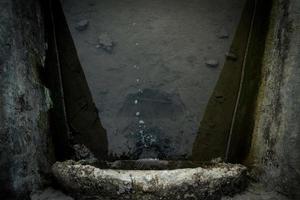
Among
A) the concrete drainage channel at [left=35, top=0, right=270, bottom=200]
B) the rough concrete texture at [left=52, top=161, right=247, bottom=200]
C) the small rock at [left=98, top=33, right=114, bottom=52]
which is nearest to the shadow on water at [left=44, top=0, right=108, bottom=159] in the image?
the concrete drainage channel at [left=35, top=0, right=270, bottom=200]

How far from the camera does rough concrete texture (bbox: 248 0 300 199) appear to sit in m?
1.47

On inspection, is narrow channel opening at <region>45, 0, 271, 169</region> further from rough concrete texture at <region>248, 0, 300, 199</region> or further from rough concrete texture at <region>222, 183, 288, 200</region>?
rough concrete texture at <region>222, 183, 288, 200</region>

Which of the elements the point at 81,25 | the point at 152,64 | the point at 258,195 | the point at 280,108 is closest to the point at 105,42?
the point at 81,25

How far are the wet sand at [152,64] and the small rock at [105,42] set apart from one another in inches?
0.5

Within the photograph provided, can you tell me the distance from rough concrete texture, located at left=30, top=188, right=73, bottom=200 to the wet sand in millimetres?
312

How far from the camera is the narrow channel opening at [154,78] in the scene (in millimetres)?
1782

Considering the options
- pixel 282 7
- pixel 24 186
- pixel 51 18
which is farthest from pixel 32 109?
pixel 282 7

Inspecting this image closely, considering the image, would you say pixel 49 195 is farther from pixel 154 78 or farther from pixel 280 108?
pixel 280 108

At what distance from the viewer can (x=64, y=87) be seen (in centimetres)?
186

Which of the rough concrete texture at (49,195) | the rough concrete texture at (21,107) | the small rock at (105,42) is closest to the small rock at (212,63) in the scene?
the small rock at (105,42)

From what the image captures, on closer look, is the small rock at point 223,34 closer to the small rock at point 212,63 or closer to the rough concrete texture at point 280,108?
the small rock at point 212,63

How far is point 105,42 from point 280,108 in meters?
0.92

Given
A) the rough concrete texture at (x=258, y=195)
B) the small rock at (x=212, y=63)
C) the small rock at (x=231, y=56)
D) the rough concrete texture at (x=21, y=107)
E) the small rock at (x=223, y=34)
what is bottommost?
the rough concrete texture at (x=258, y=195)

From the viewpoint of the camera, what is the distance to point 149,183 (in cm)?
140
